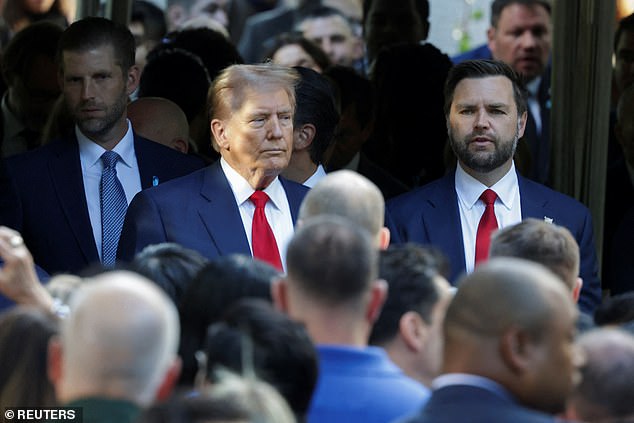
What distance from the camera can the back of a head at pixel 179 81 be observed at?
7.75 metres

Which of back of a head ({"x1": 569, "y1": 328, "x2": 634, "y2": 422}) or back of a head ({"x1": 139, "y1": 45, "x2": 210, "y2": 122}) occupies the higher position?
back of a head ({"x1": 139, "y1": 45, "x2": 210, "y2": 122})

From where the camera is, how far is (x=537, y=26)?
8883 mm

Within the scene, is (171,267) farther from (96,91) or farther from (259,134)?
(96,91)

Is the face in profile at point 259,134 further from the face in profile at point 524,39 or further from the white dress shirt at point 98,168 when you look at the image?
the face in profile at point 524,39

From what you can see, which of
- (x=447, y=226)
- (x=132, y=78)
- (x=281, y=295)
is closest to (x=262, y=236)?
(x=447, y=226)

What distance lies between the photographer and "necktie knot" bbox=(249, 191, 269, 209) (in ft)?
18.9

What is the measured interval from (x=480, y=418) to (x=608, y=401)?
362 millimetres

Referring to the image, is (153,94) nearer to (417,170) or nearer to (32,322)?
(417,170)

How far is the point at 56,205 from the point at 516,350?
3003mm

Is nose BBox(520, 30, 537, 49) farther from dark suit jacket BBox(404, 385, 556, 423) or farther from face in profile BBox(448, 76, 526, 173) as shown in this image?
dark suit jacket BBox(404, 385, 556, 423)

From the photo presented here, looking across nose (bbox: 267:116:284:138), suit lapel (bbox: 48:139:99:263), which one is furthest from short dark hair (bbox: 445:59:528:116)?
suit lapel (bbox: 48:139:99:263)

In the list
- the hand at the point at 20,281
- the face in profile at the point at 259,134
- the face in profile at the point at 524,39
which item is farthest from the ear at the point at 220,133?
the face in profile at the point at 524,39

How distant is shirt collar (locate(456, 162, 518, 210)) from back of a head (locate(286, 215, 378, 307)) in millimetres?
2349

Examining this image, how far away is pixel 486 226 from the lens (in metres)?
6.07
